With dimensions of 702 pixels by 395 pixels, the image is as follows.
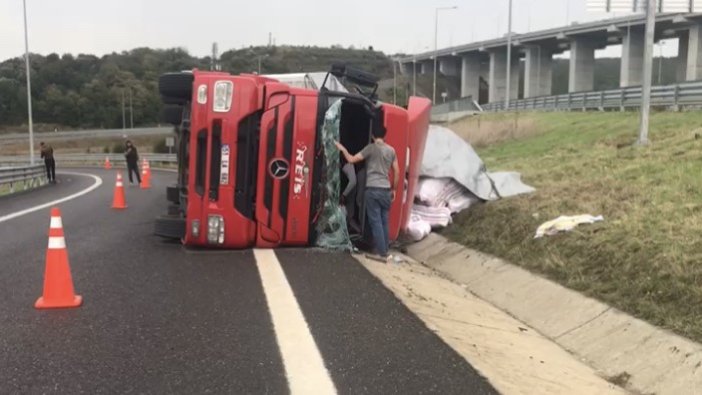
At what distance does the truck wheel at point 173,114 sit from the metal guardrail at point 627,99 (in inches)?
718

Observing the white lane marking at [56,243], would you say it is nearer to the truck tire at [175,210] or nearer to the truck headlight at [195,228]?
the truck headlight at [195,228]

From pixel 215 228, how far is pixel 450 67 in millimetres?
112419

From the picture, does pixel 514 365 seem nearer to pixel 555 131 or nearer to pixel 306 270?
pixel 306 270

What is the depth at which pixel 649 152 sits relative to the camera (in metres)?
12.2

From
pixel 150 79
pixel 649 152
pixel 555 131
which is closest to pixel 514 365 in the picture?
pixel 649 152

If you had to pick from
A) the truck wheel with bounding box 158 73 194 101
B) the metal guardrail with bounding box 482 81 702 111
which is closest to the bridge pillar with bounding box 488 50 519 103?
the metal guardrail with bounding box 482 81 702 111

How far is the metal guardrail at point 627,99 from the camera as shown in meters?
23.8

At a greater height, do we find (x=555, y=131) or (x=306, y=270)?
(x=555, y=131)

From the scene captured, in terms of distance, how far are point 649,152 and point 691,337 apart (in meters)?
8.07

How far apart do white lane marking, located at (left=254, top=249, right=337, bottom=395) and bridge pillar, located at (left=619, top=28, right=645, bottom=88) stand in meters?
57.6

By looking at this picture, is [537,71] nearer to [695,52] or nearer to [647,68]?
[695,52]

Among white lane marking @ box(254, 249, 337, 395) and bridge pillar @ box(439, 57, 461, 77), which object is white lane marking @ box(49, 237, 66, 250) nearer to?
white lane marking @ box(254, 249, 337, 395)

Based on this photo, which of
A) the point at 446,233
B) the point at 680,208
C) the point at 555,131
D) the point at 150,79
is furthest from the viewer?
the point at 150,79

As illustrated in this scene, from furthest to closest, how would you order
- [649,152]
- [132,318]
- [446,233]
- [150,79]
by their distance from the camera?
[150,79] < [649,152] < [446,233] < [132,318]
